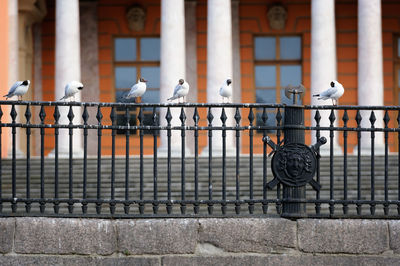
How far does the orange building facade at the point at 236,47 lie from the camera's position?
24188 mm

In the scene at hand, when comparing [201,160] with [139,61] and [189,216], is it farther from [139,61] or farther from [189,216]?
[189,216]

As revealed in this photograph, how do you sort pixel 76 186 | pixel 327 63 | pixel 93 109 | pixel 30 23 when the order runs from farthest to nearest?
pixel 30 23 < pixel 327 63 < pixel 93 109 < pixel 76 186

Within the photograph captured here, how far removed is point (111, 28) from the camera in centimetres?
2439

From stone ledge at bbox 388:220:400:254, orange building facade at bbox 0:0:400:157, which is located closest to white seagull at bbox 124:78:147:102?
stone ledge at bbox 388:220:400:254

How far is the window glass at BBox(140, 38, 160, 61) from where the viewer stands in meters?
24.4

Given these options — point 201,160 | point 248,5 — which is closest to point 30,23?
point 248,5

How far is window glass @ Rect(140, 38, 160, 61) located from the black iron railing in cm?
193

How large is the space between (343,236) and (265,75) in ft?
59.0

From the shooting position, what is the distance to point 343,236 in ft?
21.7

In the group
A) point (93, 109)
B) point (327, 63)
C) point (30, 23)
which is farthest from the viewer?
point (30, 23)

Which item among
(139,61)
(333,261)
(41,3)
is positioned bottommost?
(333,261)

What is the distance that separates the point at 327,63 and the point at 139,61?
686cm

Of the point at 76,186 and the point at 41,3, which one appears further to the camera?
the point at 41,3

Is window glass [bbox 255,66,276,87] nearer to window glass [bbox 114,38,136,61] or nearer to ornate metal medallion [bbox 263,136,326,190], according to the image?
window glass [bbox 114,38,136,61]
